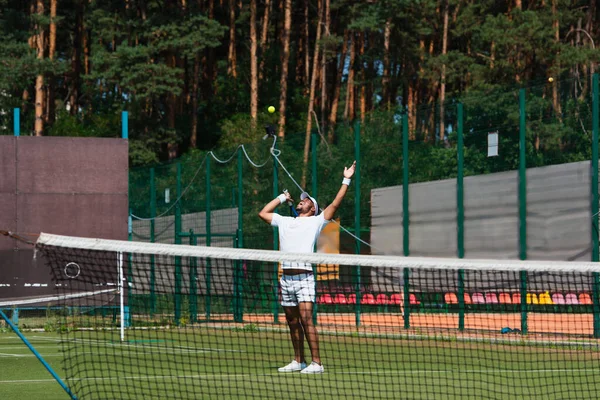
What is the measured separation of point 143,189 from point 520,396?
17499 mm

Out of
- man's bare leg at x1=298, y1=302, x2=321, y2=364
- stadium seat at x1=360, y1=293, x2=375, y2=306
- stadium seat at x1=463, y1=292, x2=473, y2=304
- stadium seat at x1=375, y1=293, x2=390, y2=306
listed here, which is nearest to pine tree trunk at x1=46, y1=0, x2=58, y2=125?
stadium seat at x1=360, y1=293, x2=375, y2=306

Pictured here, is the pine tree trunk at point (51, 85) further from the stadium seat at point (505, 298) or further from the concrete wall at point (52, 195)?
the stadium seat at point (505, 298)

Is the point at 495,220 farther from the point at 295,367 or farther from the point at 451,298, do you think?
the point at 295,367

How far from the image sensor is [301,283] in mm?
10211

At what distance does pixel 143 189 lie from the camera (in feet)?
83.6

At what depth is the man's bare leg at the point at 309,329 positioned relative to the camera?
10.1 meters

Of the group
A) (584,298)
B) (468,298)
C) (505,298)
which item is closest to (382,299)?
(468,298)

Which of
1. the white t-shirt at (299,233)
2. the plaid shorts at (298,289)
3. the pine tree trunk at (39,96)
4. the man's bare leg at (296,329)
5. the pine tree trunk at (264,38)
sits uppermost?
the pine tree trunk at (264,38)

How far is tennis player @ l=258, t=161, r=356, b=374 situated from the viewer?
1017 centimetres

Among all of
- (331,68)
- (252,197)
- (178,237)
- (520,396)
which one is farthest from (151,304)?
(331,68)

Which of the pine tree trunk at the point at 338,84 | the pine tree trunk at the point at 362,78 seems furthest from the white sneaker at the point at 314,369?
the pine tree trunk at the point at 362,78

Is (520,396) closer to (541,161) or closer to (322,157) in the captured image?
(541,161)

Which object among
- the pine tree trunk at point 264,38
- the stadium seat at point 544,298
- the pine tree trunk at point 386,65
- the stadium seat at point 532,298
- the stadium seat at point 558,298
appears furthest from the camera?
the pine tree trunk at point 264,38

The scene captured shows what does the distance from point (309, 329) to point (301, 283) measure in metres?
0.42
